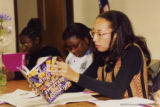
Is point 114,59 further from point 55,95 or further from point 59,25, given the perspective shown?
point 59,25

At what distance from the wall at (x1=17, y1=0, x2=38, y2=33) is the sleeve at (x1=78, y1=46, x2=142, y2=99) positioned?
422 centimetres

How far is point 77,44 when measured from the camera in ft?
7.55

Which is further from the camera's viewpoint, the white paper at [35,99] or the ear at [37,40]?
the ear at [37,40]

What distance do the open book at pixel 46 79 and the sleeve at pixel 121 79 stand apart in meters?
0.15

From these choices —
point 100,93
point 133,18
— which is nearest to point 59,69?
point 100,93

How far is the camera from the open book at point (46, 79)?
1.30m

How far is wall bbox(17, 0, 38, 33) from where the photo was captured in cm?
551

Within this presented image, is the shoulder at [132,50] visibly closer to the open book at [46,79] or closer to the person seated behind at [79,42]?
the open book at [46,79]

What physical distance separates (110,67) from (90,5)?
8.36 ft

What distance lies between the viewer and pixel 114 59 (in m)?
1.67

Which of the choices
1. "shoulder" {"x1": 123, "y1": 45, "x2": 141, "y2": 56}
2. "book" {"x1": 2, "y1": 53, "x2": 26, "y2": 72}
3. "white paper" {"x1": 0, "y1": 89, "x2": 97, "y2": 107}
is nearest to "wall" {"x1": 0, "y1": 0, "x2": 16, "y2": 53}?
"book" {"x1": 2, "y1": 53, "x2": 26, "y2": 72}

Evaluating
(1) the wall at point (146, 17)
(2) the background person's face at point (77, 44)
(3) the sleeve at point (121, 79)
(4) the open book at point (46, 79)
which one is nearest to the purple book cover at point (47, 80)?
(4) the open book at point (46, 79)

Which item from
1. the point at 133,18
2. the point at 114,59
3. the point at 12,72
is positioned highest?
the point at 133,18

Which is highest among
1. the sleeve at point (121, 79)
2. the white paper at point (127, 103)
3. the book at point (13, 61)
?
the sleeve at point (121, 79)
